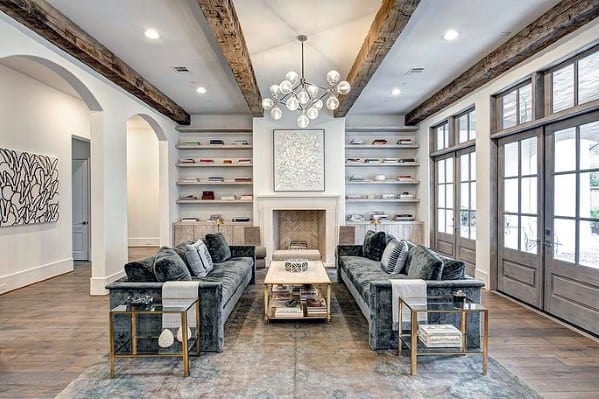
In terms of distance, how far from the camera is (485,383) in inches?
110

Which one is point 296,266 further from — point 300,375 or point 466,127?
point 466,127

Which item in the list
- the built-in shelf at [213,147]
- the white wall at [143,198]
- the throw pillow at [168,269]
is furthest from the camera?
the white wall at [143,198]

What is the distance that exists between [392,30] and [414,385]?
10.2ft

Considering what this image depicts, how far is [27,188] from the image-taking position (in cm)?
591

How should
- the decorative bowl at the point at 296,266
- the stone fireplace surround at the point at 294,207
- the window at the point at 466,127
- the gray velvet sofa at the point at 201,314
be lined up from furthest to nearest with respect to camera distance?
the stone fireplace surround at the point at 294,207 < the window at the point at 466,127 < the decorative bowl at the point at 296,266 < the gray velvet sofa at the point at 201,314

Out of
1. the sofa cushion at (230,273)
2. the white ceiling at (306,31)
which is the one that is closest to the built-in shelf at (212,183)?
the sofa cushion at (230,273)

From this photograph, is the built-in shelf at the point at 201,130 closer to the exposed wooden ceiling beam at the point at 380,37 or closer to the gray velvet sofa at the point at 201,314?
the exposed wooden ceiling beam at the point at 380,37

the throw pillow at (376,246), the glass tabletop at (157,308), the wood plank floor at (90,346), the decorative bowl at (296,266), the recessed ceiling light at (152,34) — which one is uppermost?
the recessed ceiling light at (152,34)

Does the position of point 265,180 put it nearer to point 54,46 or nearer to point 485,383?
point 54,46

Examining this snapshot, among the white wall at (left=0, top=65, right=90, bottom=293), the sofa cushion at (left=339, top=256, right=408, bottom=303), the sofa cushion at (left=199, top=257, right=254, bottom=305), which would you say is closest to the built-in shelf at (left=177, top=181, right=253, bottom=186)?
the white wall at (left=0, top=65, right=90, bottom=293)

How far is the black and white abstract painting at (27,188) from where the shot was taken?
216 inches

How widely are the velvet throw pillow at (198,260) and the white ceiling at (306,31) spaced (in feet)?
8.27

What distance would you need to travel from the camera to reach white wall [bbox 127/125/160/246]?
1014cm

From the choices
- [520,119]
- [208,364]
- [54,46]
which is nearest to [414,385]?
[208,364]
